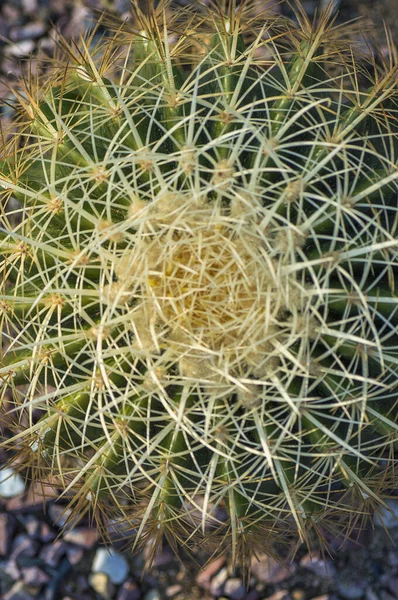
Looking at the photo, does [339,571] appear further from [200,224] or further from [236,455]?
[200,224]

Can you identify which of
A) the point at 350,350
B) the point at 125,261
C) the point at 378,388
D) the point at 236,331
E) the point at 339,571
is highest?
the point at 125,261

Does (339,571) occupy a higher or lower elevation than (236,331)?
lower

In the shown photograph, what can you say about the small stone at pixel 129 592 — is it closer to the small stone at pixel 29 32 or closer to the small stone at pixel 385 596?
the small stone at pixel 385 596

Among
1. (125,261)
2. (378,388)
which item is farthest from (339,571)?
(125,261)

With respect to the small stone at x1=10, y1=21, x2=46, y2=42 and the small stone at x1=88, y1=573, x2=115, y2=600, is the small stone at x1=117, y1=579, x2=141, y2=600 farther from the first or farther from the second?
the small stone at x1=10, y1=21, x2=46, y2=42

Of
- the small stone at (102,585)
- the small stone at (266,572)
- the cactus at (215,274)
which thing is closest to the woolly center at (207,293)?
the cactus at (215,274)

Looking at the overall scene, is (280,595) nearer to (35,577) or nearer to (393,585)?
(393,585)

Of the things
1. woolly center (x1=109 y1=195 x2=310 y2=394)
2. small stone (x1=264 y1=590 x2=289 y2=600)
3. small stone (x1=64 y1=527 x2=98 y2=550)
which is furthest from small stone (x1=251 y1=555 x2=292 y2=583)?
woolly center (x1=109 y1=195 x2=310 y2=394)
